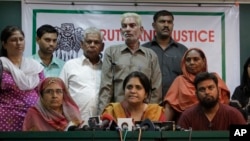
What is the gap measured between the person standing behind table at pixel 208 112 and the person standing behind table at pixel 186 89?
0.30 meters

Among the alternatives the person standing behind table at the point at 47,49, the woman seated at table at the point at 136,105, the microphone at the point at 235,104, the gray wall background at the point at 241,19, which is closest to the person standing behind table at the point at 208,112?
the woman seated at table at the point at 136,105

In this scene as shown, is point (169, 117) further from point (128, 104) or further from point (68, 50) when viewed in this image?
point (68, 50)

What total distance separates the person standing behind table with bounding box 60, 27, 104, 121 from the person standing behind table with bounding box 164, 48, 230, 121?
604mm

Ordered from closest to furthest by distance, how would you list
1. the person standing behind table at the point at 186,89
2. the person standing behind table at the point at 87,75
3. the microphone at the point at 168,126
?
1. the microphone at the point at 168,126
2. the person standing behind table at the point at 186,89
3. the person standing behind table at the point at 87,75

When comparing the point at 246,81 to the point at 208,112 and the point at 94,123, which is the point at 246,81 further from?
the point at 94,123

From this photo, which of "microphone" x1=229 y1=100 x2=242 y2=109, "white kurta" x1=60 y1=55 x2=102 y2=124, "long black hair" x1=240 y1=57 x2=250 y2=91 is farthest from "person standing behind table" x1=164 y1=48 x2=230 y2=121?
"white kurta" x1=60 y1=55 x2=102 y2=124

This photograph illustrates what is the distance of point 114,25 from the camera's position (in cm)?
565

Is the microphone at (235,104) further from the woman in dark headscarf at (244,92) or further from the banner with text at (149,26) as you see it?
the banner with text at (149,26)

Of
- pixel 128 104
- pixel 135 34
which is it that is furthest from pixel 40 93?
pixel 135 34

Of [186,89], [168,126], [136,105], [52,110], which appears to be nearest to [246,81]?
[186,89]

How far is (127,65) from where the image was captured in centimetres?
477

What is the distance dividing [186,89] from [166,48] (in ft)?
1.92

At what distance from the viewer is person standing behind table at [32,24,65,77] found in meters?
4.94

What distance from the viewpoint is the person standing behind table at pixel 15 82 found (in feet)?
14.2
